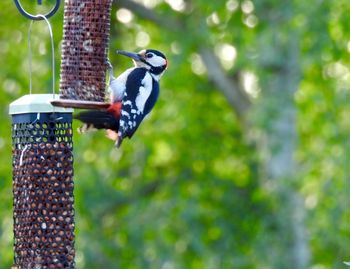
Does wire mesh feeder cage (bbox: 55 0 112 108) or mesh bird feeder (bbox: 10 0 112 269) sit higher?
wire mesh feeder cage (bbox: 55 0 112 108)

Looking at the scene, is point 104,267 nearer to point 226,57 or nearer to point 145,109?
point 226,57

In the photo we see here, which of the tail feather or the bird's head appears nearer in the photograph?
the tail feather

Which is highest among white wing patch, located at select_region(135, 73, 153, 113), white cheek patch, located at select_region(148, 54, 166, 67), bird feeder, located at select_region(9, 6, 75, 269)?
white cheek patch, located at select_region(148, 54, 166, 67)

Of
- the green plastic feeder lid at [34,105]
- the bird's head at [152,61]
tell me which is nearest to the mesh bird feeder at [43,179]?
the green plastic feeder lid at [34,105]

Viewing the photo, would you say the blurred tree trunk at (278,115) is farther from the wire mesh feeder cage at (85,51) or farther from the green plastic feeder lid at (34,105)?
the green plastic feeder lid at (34,105)

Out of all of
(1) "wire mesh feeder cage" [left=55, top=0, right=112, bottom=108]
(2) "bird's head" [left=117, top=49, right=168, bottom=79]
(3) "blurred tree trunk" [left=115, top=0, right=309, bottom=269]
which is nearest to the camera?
(1) "wire mesh feeder cage" [left=55, top=0, right=112, bottom=108]

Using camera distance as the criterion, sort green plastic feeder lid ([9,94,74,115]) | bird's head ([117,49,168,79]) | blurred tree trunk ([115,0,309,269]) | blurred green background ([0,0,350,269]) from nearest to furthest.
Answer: green plastic feeder lid ([9,94,74,115]) < bird's head ([117,49,168,79]) < blurred tree trunk ([115,0,309,269]) < blurred green background ([0,0,350,269])

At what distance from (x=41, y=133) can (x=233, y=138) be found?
11967 mm

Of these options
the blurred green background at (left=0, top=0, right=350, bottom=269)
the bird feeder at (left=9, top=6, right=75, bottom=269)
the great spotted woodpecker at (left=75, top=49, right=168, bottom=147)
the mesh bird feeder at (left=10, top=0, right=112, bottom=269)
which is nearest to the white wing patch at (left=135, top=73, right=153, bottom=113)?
the great spotted woodpecker at (left=75, top=49, right=168, bottom=147)

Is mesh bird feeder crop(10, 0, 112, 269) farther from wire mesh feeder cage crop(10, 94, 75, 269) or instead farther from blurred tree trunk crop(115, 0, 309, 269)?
blurred tree trunk crop(115, 0, 309, 269)

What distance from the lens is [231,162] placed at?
18.2 m

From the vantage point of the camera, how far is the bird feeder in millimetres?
6027

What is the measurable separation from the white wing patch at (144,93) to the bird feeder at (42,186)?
73 cm

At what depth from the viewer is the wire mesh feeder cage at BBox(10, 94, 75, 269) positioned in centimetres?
603
